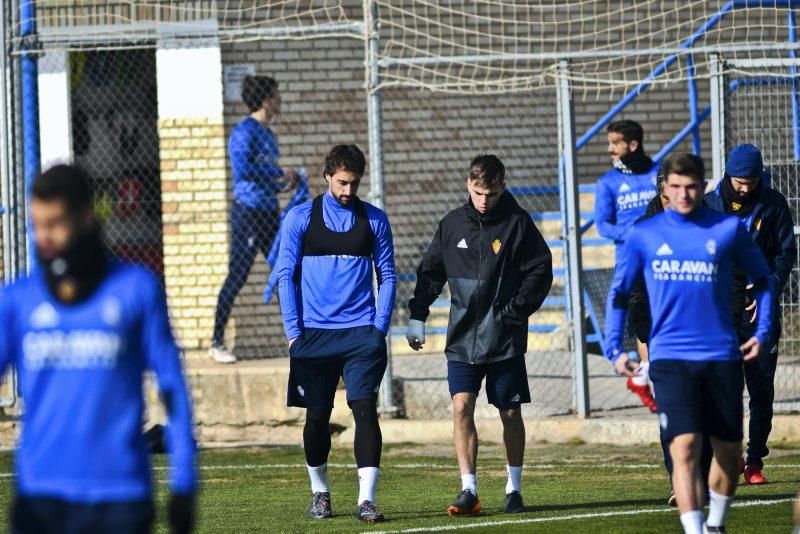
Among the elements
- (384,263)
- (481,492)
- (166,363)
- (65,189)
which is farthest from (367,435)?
(65,189)

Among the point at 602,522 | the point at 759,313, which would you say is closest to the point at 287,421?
the point at 602,522

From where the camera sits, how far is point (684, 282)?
681cm

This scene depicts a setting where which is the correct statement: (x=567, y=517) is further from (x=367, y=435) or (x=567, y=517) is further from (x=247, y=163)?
(x=247, y=163)

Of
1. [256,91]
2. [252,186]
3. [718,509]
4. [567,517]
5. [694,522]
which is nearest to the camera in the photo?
[694,522]

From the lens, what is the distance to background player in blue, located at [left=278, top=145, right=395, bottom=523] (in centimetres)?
858

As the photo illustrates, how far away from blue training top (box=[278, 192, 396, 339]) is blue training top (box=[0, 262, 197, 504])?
4065 millimetres

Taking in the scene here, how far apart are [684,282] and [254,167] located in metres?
7.40

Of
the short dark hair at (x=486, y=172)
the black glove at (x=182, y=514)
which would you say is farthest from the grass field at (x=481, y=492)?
the black glove at (x=182, y=514)

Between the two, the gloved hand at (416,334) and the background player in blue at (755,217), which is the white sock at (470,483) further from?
the background player in blue at (755,217)

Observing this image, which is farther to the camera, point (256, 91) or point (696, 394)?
point (256, 91)

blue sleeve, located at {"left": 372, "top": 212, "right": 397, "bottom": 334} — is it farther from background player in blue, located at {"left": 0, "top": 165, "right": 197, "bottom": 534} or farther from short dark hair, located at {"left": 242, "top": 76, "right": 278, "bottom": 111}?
short dark hair, located at {"left": 242, "top": 76, "right": 278, "bottom": 111}

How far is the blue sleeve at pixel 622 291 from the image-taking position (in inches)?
272

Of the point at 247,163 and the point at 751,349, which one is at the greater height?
the point at 247,163

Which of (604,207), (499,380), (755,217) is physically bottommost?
(499,380)
